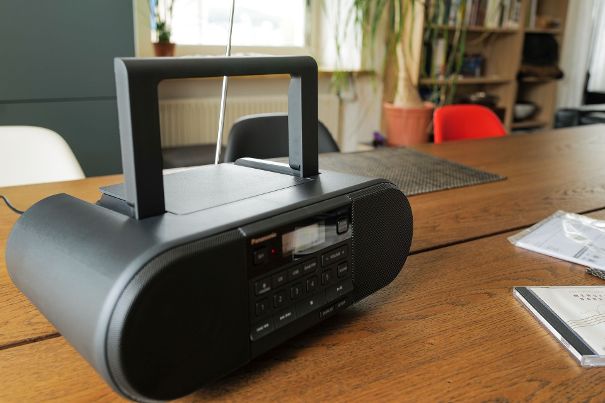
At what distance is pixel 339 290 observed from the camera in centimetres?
56

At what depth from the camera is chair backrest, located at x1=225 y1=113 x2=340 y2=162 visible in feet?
5.46

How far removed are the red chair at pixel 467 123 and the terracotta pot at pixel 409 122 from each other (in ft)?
4.02

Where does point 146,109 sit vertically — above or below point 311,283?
above

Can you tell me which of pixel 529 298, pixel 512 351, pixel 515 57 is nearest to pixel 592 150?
pixel 529 298

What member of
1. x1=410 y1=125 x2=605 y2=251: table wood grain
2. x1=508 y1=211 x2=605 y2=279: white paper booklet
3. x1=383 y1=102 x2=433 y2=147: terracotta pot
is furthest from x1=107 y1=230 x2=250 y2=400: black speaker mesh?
x1=383 y1=102 x2=433 y2=147: terracotta pot

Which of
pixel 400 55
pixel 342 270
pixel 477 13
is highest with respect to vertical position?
pixel 477 13

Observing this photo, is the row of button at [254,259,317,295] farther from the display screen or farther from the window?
the window

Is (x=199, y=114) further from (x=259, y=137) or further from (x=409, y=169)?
(x=409, y=169)

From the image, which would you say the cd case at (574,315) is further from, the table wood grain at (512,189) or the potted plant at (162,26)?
the potted plant at (162,26)

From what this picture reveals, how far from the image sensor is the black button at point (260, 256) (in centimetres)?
47

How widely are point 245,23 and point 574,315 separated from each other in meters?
3.35

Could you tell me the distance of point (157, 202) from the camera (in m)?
0.48

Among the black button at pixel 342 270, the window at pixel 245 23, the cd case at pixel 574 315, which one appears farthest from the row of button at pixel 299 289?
the window at pixel 245 23

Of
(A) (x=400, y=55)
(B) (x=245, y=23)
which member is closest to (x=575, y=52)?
(A) (x=400, y=55)
